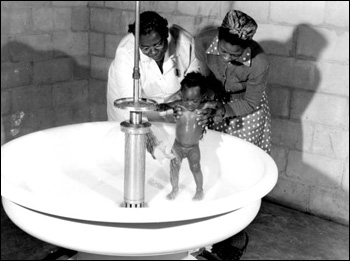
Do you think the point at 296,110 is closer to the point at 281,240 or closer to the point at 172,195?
the point at 281,240

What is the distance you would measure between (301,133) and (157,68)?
116 centimetres

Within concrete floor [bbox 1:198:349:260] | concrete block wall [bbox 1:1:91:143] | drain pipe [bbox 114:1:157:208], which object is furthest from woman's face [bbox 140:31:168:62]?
concrete block wall [bbox 1:1:91:143]

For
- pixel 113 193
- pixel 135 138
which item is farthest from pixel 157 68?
pixel 135 138

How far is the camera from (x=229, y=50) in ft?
4.55

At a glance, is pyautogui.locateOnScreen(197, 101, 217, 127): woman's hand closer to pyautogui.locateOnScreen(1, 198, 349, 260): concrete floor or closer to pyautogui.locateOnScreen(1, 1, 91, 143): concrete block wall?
pyautogui.locateOnScreen(1, 198, 349, 260): concrete floor

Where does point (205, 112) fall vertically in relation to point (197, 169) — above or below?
above

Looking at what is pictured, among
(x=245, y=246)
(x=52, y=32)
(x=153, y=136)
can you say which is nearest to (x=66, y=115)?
(x=52, y=32)

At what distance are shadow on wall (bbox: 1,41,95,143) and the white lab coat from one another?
1.38m

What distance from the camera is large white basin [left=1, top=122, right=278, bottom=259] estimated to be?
3.07ft

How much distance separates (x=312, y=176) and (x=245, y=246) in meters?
0.50

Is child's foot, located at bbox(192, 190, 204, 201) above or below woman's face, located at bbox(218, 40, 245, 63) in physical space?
below

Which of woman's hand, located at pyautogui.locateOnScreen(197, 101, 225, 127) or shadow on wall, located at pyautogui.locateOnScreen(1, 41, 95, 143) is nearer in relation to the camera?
woman's hand, located at pyautogui.locateOnScreen(197, 101, 225, 127)

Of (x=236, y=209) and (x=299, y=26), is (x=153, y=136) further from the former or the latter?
(x=299, y=26)

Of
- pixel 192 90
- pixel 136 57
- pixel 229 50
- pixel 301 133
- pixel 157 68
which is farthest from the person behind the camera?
pixel 301 133
